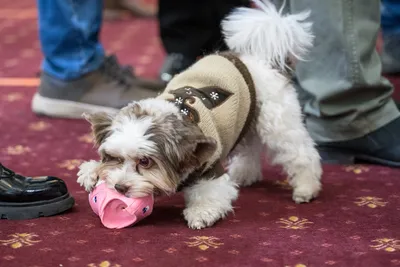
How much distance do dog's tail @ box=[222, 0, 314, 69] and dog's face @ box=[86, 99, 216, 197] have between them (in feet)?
1.40

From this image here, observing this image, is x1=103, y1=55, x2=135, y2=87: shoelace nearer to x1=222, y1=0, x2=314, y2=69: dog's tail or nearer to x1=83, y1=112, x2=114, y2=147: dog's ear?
x1=222, y1=0, x2=314, y2=69: dog's tail

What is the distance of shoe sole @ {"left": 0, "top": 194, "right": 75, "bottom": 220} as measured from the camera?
1686mm

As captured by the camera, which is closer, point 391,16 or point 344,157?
point 344,157

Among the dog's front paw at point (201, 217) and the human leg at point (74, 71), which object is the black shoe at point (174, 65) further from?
the dog's front paw at point (201, 217)

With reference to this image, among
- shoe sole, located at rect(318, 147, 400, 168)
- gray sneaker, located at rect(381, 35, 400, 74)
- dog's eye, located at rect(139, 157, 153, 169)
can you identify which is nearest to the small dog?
dog's eye, located at rect(139, 157, 153, 169)

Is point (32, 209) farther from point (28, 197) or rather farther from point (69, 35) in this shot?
point (69, 35)

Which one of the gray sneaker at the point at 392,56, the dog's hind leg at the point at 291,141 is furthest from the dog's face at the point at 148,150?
the gray sneaker at the point at 392,56

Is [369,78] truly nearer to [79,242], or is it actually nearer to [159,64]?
[79,242]

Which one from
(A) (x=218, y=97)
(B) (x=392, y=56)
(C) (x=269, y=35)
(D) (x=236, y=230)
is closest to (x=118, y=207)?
(D) (x=236, y=230)

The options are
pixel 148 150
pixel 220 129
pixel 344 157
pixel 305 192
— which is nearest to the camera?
pixel 148 150

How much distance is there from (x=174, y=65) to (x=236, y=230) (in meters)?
1.48

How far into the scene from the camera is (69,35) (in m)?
2.74

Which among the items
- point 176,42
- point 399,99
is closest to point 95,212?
point 176,42

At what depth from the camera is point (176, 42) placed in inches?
122
